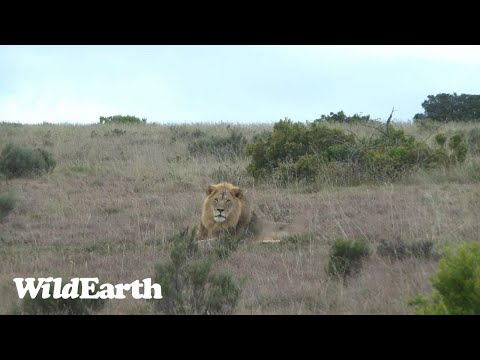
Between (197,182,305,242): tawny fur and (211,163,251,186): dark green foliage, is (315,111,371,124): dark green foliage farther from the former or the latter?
(197,182,305,242): tawny fur

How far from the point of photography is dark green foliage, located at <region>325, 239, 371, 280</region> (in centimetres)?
782

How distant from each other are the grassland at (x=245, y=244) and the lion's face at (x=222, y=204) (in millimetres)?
737

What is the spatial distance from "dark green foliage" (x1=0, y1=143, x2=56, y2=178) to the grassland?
1.78 feet

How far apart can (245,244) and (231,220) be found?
0.59 m

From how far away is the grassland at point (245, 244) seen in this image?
286 inches

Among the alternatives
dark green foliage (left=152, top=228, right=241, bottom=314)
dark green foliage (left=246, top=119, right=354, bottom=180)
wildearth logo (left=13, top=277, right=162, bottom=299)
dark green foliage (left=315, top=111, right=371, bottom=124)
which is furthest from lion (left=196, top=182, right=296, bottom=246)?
dark green foliage (left=315, top=111, right=371, bottom=124)

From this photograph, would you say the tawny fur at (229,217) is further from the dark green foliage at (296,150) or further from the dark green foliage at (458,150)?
the dark green foliage at (458,150)

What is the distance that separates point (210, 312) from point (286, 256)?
2.69m

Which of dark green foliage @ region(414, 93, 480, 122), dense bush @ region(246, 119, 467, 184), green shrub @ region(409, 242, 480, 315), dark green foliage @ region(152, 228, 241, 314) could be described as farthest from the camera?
dark green foliage @ region(414, 93, 480, 122)

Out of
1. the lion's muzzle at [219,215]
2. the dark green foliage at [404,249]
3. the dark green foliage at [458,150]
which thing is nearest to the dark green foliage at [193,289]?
the dark green foliage at [404,249]

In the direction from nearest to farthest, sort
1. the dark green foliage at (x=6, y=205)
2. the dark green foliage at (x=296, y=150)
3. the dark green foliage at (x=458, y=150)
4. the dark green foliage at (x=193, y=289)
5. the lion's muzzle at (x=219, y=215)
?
1. the dark green foliage at (x=193, y=289)
2. the lion's muzzle at (x=219, y=215)
3. the dark green foliage at (x=6, y=205)
4. the dark green foliage at (x=296, y=150)
5. the dark green foliage at (x=458, y=150)

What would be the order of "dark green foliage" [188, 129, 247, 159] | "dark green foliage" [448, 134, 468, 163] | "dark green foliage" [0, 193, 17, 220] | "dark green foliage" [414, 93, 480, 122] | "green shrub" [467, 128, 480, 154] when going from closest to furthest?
"dark green foliage" [0, 193, 17, 220]
"dark green foliage" [448, 134, 468, 163]
"green shrub" [467, 128, 480, 154]
"dark green foliage" [188, 129, 247, 159]
"dark green foliage" [414, 93, 480, 122]
